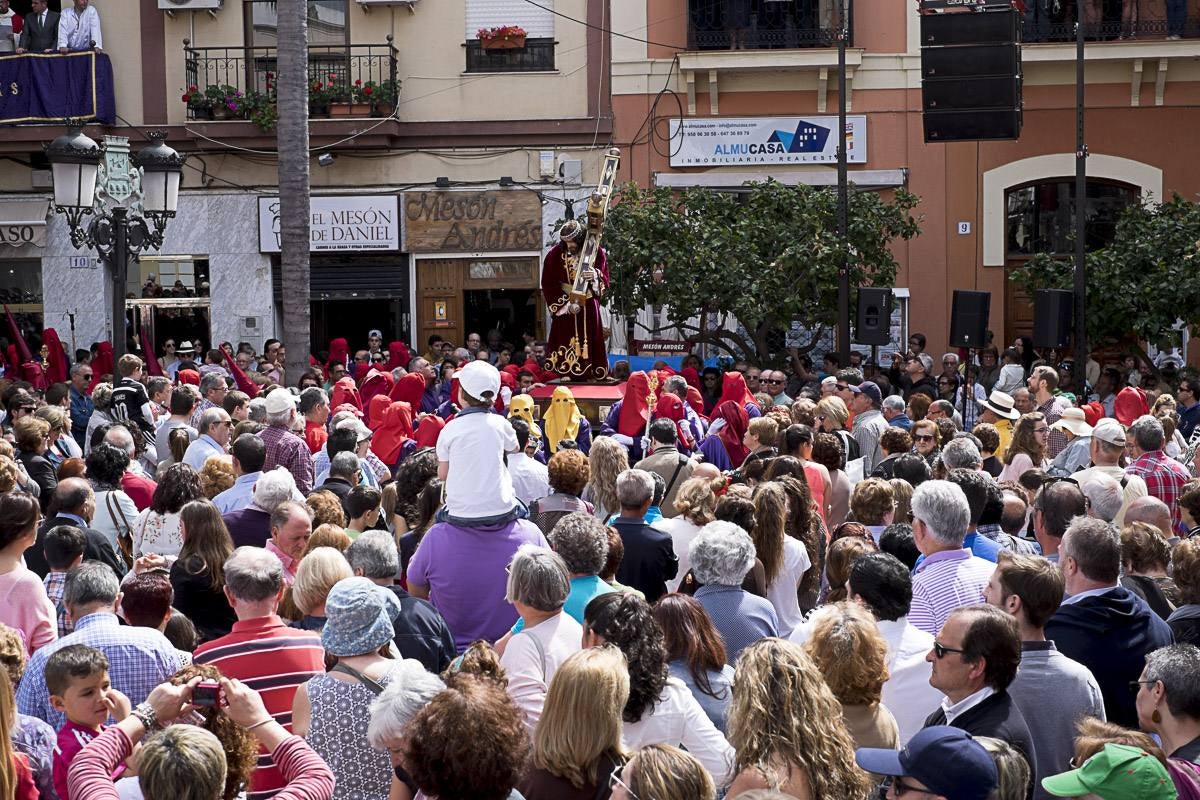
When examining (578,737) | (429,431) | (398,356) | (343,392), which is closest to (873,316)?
(398,356)

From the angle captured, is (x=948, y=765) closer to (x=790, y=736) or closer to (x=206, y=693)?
(x=790, y=736)

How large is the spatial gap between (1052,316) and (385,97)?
10.1m

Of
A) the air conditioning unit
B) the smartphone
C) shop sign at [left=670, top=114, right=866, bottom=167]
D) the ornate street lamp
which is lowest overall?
the smartphone

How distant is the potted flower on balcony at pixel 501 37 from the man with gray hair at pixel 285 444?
13.2 metres

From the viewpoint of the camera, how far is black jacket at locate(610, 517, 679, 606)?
21.4ft

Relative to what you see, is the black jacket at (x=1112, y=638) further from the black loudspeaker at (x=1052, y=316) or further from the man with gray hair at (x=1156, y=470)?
the black loudspeaker at (x=1052, y=316)

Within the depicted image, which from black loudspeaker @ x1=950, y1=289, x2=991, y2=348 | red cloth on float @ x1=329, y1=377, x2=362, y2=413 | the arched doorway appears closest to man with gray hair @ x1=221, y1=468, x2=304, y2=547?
red cloth on float @ x1=329, y1=377, x2=362, y2=413

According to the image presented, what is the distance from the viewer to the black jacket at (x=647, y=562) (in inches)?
257

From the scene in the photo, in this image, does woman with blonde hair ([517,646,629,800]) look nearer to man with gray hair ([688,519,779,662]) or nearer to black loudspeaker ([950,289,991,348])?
man with gray hair ([688,519,779,662])

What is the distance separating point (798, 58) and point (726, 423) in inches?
412

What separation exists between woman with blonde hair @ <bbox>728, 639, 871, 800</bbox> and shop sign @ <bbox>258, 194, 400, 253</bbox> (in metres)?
17.9

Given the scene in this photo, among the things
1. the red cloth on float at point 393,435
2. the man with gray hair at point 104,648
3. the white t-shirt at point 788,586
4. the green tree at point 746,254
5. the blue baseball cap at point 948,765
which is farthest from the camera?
the green tree at point 746,254

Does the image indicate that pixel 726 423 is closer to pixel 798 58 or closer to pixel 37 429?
pixel 37 429

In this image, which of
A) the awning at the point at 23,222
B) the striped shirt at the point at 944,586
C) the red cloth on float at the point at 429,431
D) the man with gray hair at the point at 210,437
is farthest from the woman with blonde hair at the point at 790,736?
the awning at the point at 23,222
